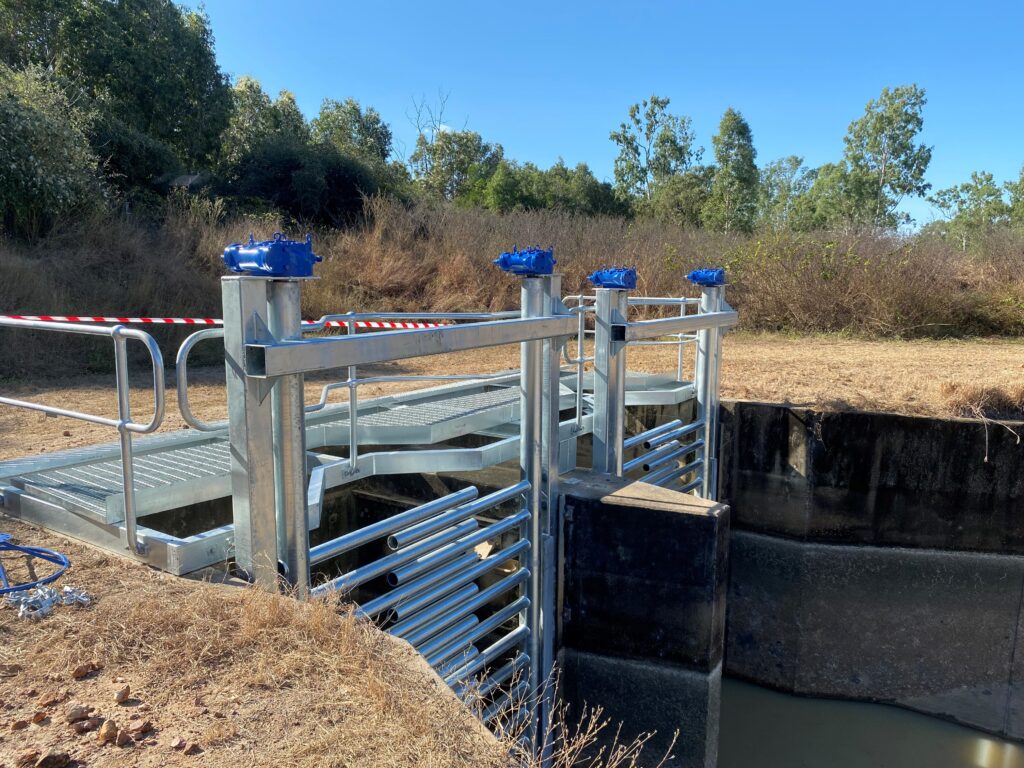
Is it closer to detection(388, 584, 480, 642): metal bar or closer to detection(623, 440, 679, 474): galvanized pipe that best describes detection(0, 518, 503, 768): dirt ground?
detection(388, 584, 480, 642): metal bar

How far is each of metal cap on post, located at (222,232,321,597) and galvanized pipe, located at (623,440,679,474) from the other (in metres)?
3.06

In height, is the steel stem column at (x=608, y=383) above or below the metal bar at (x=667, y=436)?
above

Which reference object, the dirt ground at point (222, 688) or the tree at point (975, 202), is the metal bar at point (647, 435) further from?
the tree at point (975, 202)

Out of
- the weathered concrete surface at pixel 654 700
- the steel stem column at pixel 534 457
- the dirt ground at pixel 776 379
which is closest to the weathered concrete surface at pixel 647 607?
the weathered concrete surface at pixel 654 700

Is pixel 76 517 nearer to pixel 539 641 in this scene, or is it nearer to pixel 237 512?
pixel 237 512

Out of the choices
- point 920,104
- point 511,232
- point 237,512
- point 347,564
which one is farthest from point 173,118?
point 920,104

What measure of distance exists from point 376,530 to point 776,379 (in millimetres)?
6179

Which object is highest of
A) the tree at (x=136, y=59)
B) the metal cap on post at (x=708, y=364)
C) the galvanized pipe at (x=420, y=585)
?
the tree at (x=136, y=59)

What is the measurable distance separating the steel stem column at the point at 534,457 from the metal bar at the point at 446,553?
0.65 feet

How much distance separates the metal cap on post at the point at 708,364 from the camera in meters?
6.38

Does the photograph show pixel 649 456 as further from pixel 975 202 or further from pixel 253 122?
pixel 975 202

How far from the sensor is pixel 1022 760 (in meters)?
6.42

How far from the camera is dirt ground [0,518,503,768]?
207cm

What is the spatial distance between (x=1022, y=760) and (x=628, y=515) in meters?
4.59
